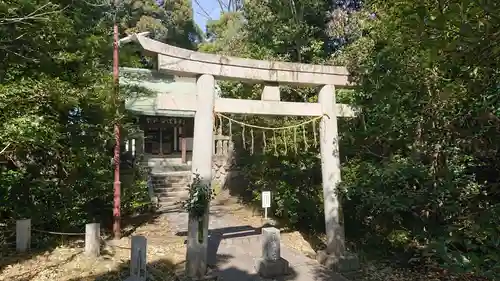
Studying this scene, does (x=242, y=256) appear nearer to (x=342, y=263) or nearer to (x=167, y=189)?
(x=342, y=263)

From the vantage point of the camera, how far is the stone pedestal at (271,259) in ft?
21.9

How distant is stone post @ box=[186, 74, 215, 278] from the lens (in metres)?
6.41

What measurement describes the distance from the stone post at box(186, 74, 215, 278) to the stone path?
63 cm

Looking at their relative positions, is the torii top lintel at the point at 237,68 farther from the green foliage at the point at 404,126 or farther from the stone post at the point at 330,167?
the green foliage at the point at 404,126

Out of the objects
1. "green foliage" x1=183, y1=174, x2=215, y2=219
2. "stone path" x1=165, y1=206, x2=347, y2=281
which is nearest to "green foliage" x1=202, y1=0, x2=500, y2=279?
"stone path" x1=165, y1=206, x2=347, y2=281

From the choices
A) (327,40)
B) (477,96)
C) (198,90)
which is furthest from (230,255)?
(327,40)

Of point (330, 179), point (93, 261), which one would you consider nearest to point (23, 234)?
point (93, 261)

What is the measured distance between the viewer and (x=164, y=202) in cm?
1459

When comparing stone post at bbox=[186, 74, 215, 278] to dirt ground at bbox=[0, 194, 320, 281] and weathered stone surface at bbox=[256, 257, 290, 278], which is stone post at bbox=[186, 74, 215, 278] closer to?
dirt ground at bbox=[0, 194, 320, 281]

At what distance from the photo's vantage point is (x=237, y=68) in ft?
22.3

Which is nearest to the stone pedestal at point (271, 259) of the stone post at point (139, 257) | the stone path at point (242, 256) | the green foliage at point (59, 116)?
the stone path at point (242, 256)

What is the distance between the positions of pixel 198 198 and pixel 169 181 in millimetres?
10274

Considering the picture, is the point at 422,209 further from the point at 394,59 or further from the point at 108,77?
the point at 108,77

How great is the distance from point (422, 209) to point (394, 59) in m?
3.00
